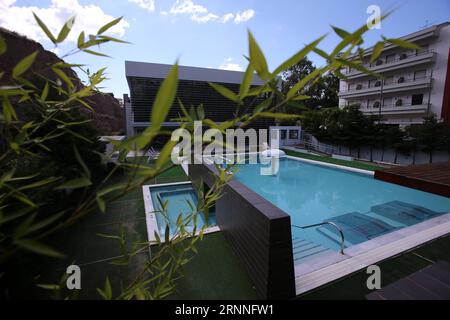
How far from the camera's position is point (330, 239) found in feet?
15.2

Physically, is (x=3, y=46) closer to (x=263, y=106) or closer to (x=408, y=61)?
(x=263, y=106)

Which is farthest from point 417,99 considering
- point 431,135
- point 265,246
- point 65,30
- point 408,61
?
point 65,30

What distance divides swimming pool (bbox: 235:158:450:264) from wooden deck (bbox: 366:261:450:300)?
1.81m

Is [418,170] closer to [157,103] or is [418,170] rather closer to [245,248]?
[245,248]

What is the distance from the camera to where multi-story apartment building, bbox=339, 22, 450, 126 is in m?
14.7

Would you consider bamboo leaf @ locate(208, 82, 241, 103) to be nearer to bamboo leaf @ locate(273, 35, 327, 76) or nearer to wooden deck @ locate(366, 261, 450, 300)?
bamboo leaf @ locate(273, 35, 327, 76)

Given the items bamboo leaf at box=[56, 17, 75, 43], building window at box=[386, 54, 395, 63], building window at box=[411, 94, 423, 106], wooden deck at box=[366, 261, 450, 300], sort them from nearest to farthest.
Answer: bamboo leaf at box=[56, 17, 75, 43], wooden deck at box=[366, 261, 450, 300], building window at box=[411, 94, 423, 106], building window at box=[386, 54, 395, 63]

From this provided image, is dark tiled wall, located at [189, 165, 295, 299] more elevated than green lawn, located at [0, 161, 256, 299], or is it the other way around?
dark tiled wall, located at [189, 165, 295, 299]

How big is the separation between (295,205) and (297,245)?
3278 millimetres

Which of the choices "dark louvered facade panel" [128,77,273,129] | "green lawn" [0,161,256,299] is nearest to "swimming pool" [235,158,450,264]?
"green lawn" [0,161,256,299]

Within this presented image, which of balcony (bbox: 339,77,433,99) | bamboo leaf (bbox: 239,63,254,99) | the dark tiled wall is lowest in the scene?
the dark tiled wall

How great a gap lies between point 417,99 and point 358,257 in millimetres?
19777
